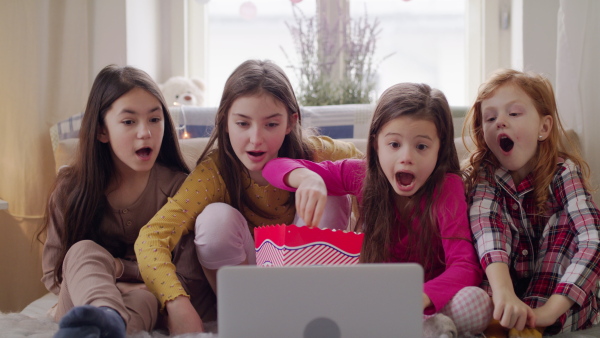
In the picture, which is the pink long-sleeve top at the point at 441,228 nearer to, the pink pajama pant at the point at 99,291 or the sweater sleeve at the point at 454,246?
A: the sweater sleeve at the point at 454,246

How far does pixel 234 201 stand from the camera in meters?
1.42

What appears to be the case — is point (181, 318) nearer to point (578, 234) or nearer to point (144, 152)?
point (144, 152)

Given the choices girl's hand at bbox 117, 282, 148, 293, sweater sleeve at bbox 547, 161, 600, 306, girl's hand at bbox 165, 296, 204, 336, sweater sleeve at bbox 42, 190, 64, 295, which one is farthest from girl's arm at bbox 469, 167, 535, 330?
sweater sleeve at bbox 42, 190, 64, 295

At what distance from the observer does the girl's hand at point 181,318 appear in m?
1.15

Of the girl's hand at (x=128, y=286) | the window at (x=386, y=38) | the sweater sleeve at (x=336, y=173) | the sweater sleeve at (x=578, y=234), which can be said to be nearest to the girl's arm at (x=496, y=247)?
the sweater sleeve at (x=578, y=234)

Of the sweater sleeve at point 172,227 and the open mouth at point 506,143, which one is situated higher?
the open mouth at point 506,143

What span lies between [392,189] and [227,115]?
421mm

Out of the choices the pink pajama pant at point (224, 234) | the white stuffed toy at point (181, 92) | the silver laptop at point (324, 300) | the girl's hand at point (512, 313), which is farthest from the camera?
the white stuffed toy at point (181, 92)

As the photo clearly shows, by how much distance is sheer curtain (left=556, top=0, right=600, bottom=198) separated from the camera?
63.0 inches

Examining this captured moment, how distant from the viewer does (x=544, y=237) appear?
4.15 ft

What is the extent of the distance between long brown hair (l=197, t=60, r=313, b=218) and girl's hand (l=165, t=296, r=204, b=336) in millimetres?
308

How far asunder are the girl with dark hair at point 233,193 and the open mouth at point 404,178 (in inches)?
7.6

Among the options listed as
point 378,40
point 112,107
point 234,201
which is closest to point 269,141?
point 234,201

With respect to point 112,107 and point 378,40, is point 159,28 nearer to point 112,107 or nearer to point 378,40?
point 378,40
